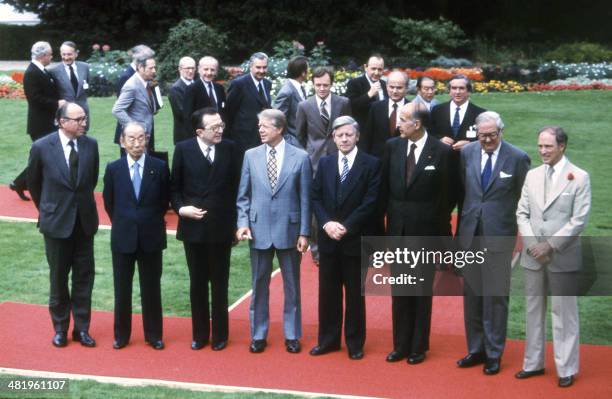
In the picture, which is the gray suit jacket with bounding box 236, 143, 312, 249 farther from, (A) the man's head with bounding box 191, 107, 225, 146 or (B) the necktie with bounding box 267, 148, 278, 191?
(A) the man's head with bounding box 191, 107, 225, 146

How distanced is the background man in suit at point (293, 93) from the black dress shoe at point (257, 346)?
3.04 meters

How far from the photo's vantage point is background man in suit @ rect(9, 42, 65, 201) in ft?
40.9

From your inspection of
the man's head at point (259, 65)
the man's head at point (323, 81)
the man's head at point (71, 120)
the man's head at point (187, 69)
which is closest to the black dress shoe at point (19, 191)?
the man's head at point (187, 69)

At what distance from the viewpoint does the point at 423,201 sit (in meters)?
7.89

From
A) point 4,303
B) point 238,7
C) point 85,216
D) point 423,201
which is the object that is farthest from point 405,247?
point 238,7

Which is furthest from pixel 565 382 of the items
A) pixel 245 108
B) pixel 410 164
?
pixel 245 108

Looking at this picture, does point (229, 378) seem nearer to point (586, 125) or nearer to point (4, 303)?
point (4, 303)

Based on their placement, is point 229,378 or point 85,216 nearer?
point 229,378

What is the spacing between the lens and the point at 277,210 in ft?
27.0

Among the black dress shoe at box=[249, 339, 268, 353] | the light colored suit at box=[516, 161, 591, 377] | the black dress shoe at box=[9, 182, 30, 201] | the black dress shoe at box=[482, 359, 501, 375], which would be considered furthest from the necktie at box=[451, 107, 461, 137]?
the black dress shoe at box=[9, 182, 30, 201]

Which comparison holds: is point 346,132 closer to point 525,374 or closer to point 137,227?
point 137,227

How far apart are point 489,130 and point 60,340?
3793mm

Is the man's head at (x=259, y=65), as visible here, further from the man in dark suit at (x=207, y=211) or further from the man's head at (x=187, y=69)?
the man in dark suit at (x=207, y=211)

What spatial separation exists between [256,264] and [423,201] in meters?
1.48
